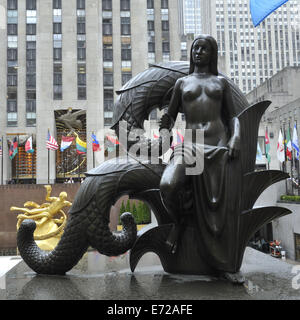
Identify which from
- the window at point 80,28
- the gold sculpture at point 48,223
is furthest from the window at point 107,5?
the gold sculpture at point 48,223

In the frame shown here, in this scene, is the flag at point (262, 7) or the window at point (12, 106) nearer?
the flag at point (262, 7)

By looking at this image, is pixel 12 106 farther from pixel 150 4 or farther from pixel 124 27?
pixel 150 4

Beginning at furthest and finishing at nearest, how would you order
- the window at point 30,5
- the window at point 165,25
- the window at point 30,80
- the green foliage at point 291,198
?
the window at point 165,25, the window at point 30,5, the window at point 30,80, the green foliage at point 291,198

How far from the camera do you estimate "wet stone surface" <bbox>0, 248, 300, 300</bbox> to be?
13.4ft

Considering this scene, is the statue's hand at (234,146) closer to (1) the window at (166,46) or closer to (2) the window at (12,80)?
(2) the window at (12,80)

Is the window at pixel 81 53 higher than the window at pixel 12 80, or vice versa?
the window at pixel 81 53

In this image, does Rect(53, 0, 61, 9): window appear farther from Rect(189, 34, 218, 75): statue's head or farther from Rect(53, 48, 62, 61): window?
Rect(189, 34, 218, 75): statue's head

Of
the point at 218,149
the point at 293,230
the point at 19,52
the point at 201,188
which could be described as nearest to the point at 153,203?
the point at 201,188

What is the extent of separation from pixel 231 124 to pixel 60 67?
112 ft

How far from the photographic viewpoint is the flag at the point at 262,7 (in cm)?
902

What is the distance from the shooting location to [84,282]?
4.79 metres

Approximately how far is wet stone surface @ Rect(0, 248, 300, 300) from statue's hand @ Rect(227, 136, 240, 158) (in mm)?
1638

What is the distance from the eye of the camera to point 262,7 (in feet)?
30.3

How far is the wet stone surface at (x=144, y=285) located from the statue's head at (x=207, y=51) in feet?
9.69
